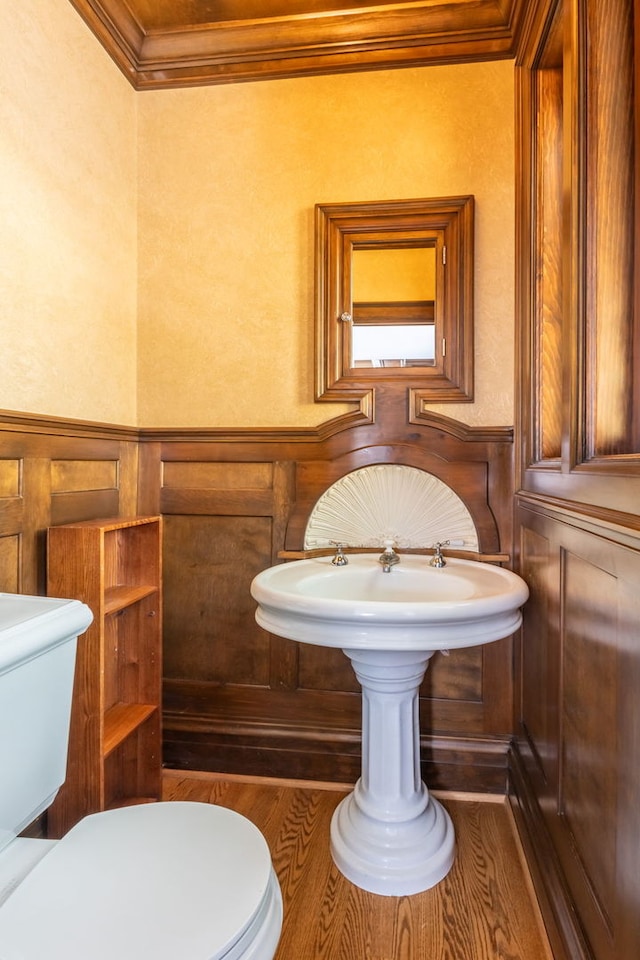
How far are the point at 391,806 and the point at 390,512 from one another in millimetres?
814

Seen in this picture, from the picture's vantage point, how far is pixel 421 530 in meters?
1.63

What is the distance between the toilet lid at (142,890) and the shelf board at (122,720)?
43 cm

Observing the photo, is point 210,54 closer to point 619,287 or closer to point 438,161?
point 438,161

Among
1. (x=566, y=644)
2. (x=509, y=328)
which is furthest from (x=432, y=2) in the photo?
(x=566, y=644)

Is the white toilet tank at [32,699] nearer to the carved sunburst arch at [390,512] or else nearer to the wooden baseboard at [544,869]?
the carved sunburst arch at [390,512]

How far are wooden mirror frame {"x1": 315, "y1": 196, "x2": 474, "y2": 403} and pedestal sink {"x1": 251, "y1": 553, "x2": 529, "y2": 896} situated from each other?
0.58 meters

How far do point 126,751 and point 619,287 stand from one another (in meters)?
1.76

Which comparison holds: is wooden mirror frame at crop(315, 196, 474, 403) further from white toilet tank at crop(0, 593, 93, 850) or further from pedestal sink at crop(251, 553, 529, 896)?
white toilet tank at crop(0, 593, 93, 850)

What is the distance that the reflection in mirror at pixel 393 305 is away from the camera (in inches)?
63.8

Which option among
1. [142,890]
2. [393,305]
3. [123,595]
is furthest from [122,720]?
[393,305]

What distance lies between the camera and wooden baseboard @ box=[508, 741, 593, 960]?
0.98 m

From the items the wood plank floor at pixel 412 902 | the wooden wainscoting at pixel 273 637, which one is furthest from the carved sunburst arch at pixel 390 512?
the wood plank floor at pixel 412 902

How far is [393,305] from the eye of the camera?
1.64 m

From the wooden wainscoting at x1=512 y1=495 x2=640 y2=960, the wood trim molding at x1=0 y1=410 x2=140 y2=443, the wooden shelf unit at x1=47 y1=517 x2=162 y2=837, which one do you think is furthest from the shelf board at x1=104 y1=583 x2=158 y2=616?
the wooden wainscoting at x1=512 y1=495 x2=640 y2=960
